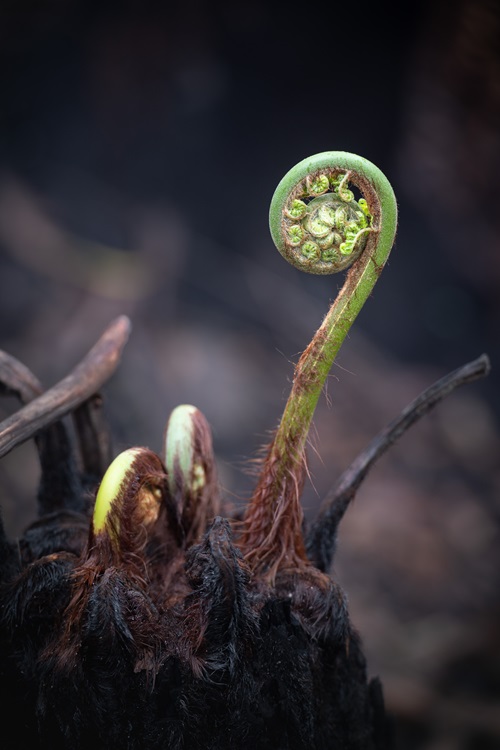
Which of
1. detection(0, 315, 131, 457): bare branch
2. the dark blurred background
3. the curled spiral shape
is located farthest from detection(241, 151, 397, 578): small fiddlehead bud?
the dark blurred background

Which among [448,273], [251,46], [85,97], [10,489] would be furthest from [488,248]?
[10,489]

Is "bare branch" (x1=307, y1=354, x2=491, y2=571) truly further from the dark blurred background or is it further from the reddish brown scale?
the dark blurred background

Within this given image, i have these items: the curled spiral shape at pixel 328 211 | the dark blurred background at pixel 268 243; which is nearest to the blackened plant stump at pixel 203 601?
the curled spiral shape at pixel 328 211

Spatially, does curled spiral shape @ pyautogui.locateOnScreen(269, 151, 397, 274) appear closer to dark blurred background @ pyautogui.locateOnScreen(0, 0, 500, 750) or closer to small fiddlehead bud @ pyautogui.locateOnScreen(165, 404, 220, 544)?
small fiddlehead bud @ pyautogui.locateOnScreen(165, 404, 220, 544)

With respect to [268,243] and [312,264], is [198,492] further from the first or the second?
[268,243]

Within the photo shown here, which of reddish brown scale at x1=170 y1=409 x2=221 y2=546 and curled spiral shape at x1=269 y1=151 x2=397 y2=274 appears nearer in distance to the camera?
curled spiral shape at x1=269 y1=151 x2=397 y2=274

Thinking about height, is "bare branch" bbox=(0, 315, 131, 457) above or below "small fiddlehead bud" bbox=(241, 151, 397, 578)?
below

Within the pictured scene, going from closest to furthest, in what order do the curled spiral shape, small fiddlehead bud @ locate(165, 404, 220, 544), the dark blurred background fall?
the curled spiral shape, small fiddlehead bud @ locate(165, 404, 220, 544), the dark blurred background

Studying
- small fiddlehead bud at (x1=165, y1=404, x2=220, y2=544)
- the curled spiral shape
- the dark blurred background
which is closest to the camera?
the curled spiral shape
